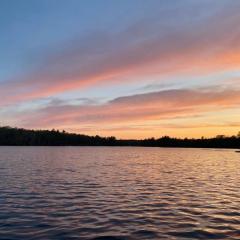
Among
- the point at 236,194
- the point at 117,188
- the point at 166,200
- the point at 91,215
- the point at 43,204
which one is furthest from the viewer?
the point at 117,188

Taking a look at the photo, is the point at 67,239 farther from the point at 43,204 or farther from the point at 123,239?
the point at 43,204

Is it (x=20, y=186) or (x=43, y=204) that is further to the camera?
(x=20, y=186)

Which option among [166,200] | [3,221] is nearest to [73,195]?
[166,200]

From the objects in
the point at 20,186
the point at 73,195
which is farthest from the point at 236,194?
the point at 20,186

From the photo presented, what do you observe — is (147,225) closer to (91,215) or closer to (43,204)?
(91,215)

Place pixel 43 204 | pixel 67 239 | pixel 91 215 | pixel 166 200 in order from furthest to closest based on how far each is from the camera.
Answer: pixel 166 200
pixel 43 204
pixel 91 215
pixel 67 239

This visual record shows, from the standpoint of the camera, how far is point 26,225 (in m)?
22.8

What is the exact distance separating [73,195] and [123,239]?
15937mm

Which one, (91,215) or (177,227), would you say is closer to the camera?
(177,227)

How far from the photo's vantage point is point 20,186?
4128cm

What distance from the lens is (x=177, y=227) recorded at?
902 inches

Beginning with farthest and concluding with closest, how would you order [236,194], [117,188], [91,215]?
[117,188], [236,194], [91,215]

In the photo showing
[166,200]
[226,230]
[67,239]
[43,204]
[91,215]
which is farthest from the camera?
[166,200]

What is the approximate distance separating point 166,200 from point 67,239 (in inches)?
593
